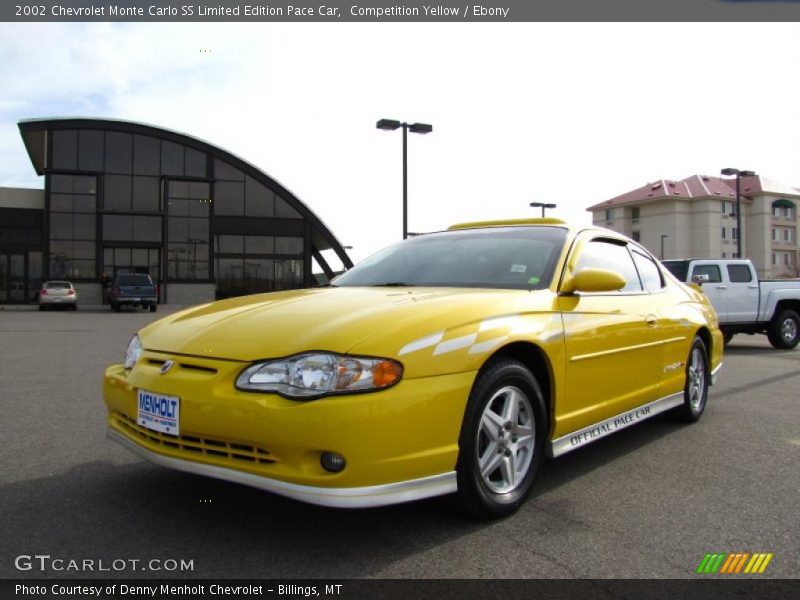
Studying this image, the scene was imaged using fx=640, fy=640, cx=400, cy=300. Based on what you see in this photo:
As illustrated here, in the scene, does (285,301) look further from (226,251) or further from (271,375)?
(226,251)

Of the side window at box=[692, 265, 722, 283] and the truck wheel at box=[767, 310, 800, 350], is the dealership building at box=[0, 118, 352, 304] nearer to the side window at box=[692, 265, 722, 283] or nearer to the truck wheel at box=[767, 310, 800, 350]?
the side window at box=[692, 265, 722, 283]

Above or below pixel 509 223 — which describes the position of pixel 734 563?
below

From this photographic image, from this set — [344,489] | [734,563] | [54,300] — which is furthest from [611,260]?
[54,300]

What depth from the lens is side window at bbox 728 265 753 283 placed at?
13031 millimetres

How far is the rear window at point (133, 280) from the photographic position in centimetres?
2720

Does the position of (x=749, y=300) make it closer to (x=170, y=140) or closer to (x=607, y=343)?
(x=607, y=343)

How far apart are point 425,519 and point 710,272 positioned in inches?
471

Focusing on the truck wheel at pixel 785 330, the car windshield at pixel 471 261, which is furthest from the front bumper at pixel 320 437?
the truck wheel at pixel 785 330

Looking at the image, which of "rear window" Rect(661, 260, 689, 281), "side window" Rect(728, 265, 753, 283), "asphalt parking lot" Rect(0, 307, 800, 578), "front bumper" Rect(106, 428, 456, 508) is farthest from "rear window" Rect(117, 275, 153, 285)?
"front bumper" Rect(106, 428, 456, 508)

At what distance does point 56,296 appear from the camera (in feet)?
92.3

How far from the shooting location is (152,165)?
3581 centimetres

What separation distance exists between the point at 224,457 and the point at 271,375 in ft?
1.32

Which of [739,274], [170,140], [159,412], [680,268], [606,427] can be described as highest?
[170,140]

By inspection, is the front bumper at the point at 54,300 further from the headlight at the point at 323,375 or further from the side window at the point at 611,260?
the headlight at the point at 323,375
